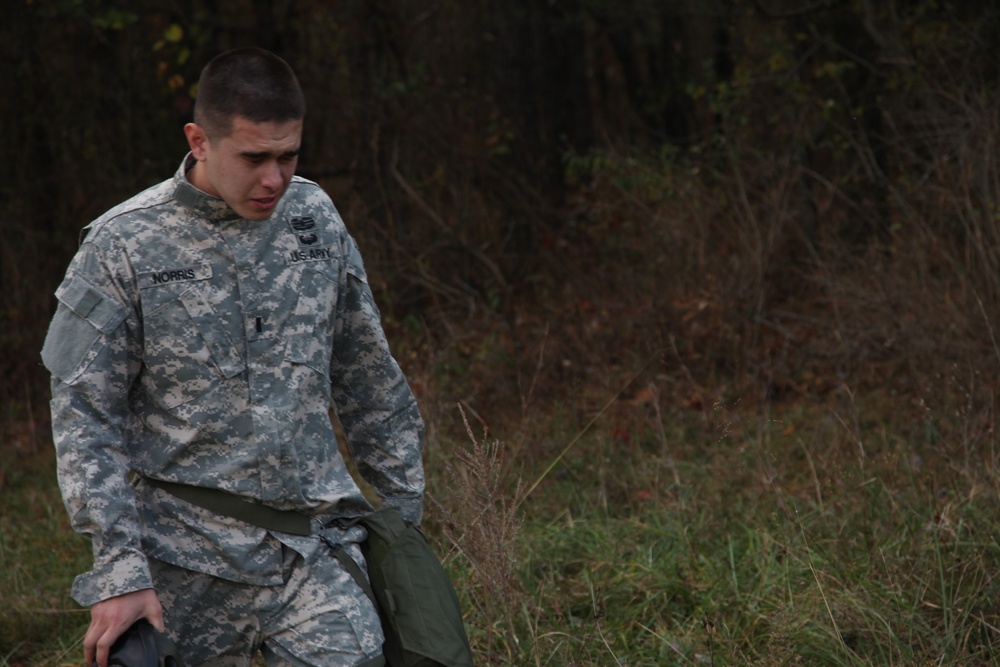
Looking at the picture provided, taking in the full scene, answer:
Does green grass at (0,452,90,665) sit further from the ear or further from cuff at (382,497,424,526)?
the ear

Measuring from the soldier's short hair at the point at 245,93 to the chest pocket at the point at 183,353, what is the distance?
41 centimetres

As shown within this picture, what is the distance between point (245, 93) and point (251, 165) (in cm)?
17

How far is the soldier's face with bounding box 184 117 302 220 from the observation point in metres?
2.70

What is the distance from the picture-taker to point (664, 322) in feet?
25.7

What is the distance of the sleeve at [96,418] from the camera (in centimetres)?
249

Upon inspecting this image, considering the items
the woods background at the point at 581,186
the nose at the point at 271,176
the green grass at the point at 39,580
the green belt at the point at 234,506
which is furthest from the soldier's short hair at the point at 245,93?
the woods background at the point at 581,186

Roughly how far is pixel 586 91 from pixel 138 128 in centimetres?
520

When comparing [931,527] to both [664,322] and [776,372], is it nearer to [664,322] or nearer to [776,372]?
[776,372]

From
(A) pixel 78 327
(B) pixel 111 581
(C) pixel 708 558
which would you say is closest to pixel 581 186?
(C) pixel 708 558

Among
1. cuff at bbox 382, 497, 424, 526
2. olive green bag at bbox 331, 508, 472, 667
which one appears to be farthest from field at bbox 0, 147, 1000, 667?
olive green bag at bbox 331, 508, 472, 667

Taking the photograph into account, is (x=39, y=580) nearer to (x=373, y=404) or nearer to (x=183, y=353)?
(x=373, y=404)

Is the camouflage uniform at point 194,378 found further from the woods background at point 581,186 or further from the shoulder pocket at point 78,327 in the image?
the woods background at point 581,186

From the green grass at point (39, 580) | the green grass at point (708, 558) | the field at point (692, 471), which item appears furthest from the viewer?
the green grass at point (39, 580)

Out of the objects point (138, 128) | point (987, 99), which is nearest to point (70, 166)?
point (138, 128)
